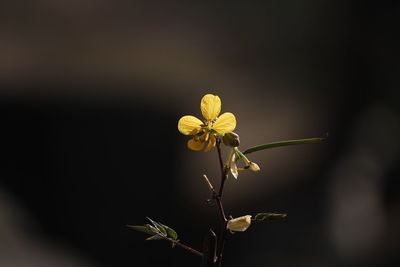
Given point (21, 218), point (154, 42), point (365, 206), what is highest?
point (154, 42)

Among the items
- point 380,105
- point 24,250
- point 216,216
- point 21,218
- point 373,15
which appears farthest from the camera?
point 373,15

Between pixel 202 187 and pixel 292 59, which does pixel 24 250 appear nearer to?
pixel 202 187

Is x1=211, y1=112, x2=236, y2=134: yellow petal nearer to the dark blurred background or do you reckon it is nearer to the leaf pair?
the leaf pair

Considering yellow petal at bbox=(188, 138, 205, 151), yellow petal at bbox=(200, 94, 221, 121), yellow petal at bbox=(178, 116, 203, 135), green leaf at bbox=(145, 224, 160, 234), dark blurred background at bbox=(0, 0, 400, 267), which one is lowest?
green leaf at bbox=(145, 224, 160, 234)

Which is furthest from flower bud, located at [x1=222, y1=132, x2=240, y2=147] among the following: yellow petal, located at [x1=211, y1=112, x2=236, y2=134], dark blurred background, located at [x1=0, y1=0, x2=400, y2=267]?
dark blurred background, located at [x1=0, y1=0, x2=400, y2=267]

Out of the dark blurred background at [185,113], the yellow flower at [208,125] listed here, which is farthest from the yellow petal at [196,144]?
the dark blurred background at [185,113]

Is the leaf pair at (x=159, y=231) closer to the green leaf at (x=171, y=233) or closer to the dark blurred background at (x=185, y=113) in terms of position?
the green leaf at (x=171, y=233)

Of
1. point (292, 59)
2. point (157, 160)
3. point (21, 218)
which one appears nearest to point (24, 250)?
point (21, 218)
